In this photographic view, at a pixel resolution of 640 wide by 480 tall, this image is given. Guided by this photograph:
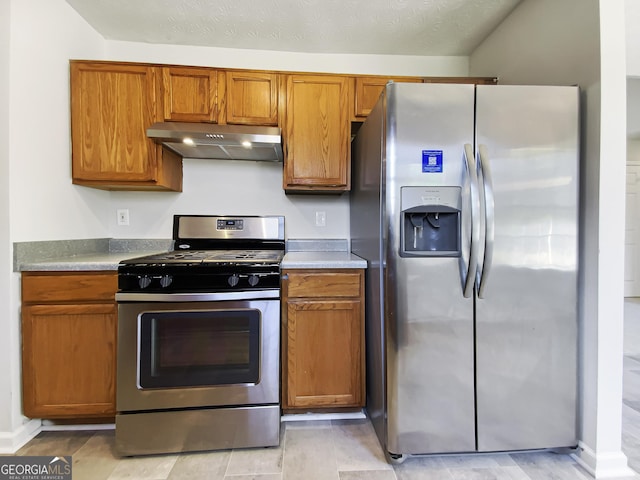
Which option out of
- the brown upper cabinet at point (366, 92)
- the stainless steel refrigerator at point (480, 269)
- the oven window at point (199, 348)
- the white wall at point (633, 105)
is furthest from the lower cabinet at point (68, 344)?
the white wall at point (633, 105)

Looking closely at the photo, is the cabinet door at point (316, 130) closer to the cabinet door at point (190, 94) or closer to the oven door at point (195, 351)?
the cabinet door at point (190, 94)

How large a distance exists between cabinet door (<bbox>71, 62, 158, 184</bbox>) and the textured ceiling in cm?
36

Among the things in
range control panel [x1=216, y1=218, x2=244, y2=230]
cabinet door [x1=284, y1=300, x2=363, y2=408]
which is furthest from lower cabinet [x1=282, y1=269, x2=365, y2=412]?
range control panel [x1=216, y1=218, x2=244, y2=230]

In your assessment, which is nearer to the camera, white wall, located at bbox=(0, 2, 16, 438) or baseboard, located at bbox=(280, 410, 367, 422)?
white wall, located at bbox=(0, 2, 16, 438)

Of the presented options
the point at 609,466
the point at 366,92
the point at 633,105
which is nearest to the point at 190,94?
the point at 366,92

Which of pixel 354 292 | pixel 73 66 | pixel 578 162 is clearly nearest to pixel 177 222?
pixel 73 66

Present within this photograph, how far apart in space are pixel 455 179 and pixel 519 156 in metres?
0.32

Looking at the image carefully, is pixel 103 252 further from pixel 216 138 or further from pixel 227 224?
pixel 216 138

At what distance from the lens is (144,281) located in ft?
4.93

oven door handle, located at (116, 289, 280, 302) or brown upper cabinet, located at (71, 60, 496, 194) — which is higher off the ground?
brown upper cabinet, located at (71, 60, 496, 194)

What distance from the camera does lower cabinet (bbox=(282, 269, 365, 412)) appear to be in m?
1.70

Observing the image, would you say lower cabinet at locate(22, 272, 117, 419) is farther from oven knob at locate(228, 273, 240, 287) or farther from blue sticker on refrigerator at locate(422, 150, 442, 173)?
blue sticker on refrigerator at locate(422, 150, 442, 173)

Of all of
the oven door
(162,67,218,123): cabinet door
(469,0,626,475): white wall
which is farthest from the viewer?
(162,67,218,123): cabinet door

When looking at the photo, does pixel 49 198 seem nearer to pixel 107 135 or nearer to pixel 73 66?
pixel 107 135
